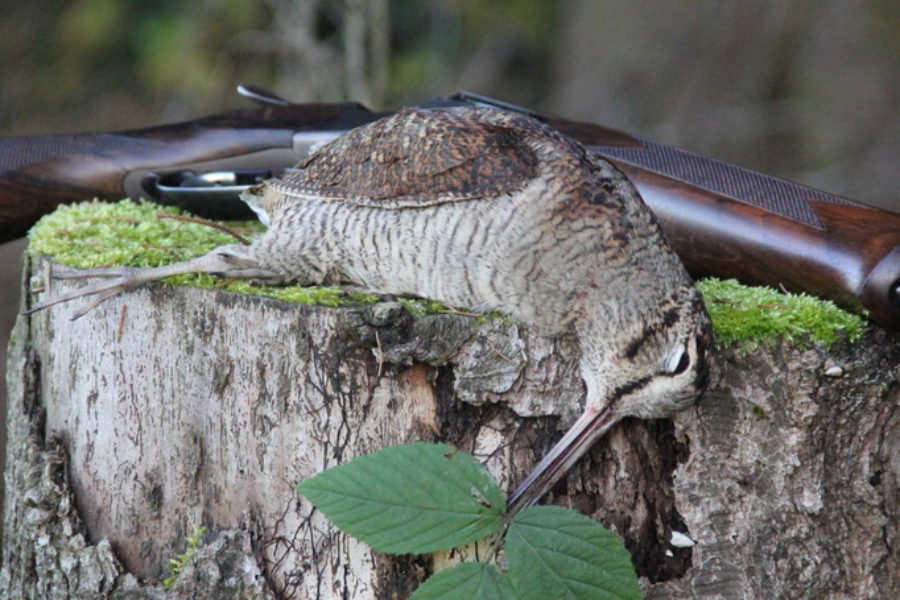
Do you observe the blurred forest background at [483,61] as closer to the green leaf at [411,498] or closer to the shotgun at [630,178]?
the shotgun at [630,178]

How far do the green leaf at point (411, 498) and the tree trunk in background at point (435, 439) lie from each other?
0.64ft

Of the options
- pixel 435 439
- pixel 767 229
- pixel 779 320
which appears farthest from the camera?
pixel 767 229

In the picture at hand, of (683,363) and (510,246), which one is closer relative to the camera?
(683,363)

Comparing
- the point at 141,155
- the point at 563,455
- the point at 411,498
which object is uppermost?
the point at 141,155

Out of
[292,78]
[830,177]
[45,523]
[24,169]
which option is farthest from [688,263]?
Result: [292,78]

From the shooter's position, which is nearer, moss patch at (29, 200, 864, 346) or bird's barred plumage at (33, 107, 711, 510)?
bird's barred plumage at (33, 107, 711, 510)

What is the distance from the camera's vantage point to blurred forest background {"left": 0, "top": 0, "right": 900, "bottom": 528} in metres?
9.87

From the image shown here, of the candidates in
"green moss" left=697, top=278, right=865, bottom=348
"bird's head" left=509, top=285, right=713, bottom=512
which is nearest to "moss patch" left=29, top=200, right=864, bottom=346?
"green moss" left=697, top=278, right=865, bottom=348

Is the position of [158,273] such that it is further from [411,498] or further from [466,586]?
[466,586]

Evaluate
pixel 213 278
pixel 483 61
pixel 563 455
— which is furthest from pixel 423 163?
pixel 483 61

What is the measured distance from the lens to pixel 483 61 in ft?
39.6

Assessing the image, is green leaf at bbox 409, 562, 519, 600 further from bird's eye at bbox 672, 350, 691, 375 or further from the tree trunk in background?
bird's eye at bbox 672, 350, 691, 375

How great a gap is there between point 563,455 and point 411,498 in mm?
530

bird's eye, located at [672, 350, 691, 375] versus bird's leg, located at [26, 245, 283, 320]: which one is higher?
bird's leg, located at [26, 245, 283, 320]
